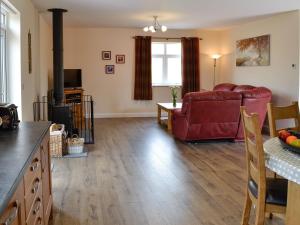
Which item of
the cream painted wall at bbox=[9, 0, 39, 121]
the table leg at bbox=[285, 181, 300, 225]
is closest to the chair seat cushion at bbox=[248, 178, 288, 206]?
the table leg at bbox=[285, 181, 300, 225]

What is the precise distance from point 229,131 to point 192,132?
68cm

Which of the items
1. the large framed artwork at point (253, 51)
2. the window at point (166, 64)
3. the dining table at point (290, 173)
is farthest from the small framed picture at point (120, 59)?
the dining table at point (290, 173)

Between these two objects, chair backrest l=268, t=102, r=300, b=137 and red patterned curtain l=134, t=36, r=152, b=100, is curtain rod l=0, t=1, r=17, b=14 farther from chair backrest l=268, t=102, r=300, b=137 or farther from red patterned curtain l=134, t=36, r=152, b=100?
red patterned curtain l=134, t=36, r=152, b=100

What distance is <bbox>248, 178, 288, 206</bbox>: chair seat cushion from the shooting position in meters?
2.26

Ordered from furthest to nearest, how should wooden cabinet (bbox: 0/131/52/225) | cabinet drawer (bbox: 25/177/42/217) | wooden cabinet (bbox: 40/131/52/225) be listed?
1. wooden cabinet (bbox: 40/131/52/225)
2. cabinet drawer (bbox: 25/177/42/217)
3. wooden cabinet (bbox: 0/131/52/225)

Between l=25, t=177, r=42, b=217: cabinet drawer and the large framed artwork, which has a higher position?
the large framed artwork

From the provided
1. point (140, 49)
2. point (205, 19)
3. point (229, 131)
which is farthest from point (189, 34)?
point (229, 131)

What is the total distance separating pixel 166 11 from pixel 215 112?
2247 millimetres

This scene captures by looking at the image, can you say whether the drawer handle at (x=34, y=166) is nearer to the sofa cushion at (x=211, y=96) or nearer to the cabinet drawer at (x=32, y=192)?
the cabinet drawer at (x=32, y=192)

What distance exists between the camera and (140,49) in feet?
31.8

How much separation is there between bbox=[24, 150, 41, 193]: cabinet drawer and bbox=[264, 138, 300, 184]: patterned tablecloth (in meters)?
1.37

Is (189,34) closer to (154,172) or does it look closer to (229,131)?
(229,131)

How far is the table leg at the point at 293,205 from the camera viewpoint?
1979mm

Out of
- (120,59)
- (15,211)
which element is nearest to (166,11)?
(120,59)
